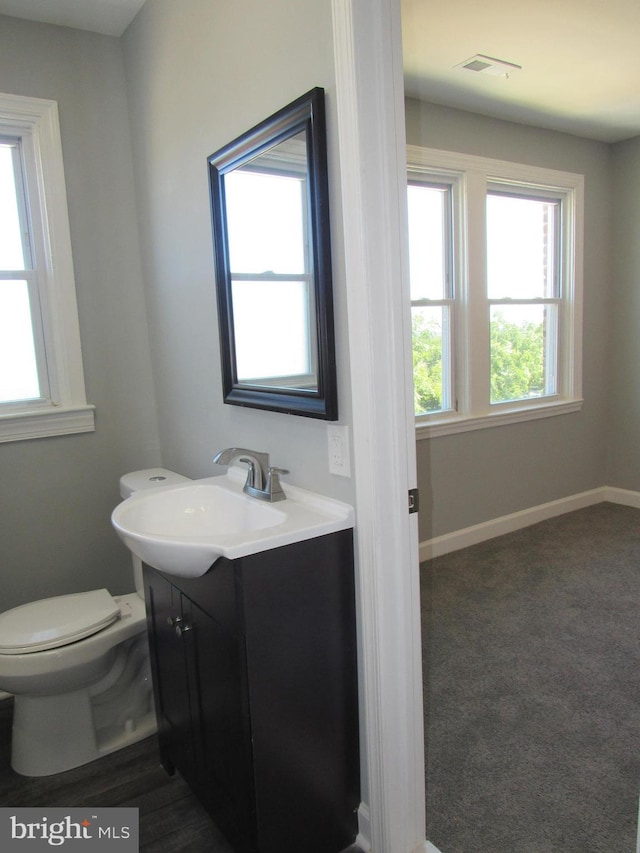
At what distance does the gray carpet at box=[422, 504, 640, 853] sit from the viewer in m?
1.68

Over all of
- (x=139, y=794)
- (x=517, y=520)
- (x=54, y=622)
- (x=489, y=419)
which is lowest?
Answer: (x=139, y=794)

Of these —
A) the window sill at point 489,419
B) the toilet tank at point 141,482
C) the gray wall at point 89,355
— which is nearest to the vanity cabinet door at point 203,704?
the toilet tank at point 141,482

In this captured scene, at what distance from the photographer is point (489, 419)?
374 cm

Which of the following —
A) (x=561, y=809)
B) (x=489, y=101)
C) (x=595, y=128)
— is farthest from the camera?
(x=595, y=128)

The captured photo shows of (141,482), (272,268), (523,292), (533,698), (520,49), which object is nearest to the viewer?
(272,268)

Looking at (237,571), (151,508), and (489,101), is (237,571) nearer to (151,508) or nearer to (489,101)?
(151,508)

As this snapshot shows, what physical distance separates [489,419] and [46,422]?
250 cm

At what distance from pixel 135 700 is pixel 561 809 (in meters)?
1.43

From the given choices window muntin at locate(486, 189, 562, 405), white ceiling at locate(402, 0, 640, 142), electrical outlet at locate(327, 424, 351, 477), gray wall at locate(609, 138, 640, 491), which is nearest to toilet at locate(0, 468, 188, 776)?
electrical outlet at locate(327, 424, 351, 477)

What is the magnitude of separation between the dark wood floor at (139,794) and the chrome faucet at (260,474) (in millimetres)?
941

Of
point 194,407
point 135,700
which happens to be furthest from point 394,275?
point 135,700

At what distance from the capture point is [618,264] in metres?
4.32

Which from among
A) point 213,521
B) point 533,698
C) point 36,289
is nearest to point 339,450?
point 213,521

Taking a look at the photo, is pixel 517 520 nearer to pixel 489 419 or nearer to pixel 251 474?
pixel 489 419
